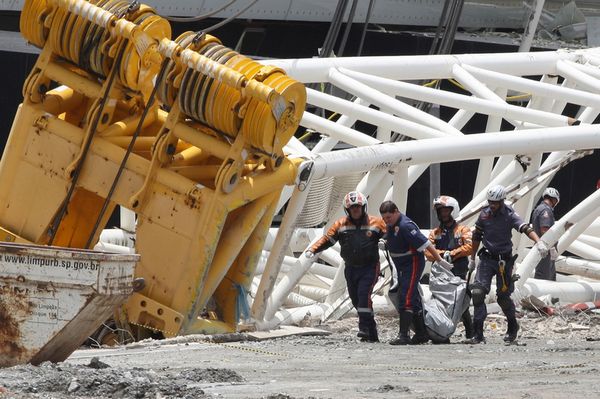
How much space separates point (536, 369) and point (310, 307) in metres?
4.62

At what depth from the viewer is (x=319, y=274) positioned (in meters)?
17.0

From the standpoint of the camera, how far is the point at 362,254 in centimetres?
1402

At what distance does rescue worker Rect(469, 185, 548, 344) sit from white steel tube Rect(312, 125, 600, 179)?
26.9 inches

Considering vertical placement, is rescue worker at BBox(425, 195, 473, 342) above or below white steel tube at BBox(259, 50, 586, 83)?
below

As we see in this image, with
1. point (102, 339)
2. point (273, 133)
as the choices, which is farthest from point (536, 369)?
point (102, 339)

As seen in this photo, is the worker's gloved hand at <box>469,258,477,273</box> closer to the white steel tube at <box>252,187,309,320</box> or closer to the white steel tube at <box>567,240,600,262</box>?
the white steel tube at <box>252,187,309,320</box>

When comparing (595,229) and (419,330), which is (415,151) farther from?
(595,229)

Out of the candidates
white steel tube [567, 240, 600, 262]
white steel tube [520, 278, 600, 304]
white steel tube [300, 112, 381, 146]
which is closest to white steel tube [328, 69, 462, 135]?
white steel tube [300, 112, 381, 146]

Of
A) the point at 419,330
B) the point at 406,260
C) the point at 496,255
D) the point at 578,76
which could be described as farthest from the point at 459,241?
the point at 578,76

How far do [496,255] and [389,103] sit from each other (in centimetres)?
256

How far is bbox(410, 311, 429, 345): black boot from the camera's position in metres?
14.1

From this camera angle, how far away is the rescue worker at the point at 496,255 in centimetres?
1430

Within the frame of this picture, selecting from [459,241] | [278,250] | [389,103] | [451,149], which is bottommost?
[278,250]

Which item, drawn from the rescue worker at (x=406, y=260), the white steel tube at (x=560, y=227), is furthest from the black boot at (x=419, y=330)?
the white steel tube at (x=560, y=227)
